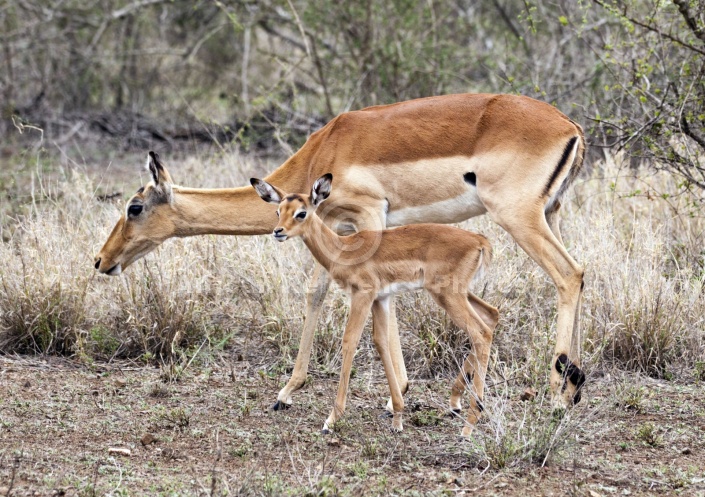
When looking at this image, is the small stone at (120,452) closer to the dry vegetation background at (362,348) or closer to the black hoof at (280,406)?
the dry vegetation background at (362,348)

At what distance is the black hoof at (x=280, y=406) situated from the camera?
215 inches

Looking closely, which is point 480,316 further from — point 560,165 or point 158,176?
point 158,176

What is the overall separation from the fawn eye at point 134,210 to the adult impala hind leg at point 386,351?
153cm

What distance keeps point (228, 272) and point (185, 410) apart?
170cm

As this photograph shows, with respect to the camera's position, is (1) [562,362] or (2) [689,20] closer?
(1) [562,362]

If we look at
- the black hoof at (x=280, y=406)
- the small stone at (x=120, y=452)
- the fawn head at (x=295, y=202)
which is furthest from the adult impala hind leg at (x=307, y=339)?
the small stone at (x=120, y=452)

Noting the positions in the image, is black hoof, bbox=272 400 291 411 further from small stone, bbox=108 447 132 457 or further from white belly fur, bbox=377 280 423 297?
small stone, bbox=108 447 132 457

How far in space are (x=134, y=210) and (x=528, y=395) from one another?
249 centimetres

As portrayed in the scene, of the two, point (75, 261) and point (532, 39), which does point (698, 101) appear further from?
point (532, 39)

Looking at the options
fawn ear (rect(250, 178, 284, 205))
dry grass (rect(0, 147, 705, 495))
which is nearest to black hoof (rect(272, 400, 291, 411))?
dry grass (rect(0, 147, 705, 495))

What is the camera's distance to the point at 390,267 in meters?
5.05

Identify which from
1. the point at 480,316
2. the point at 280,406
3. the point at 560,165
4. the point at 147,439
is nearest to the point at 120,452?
the point at 147,439

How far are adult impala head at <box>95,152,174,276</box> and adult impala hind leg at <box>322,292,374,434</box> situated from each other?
1.39m

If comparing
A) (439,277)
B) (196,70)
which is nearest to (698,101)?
(439,277)
